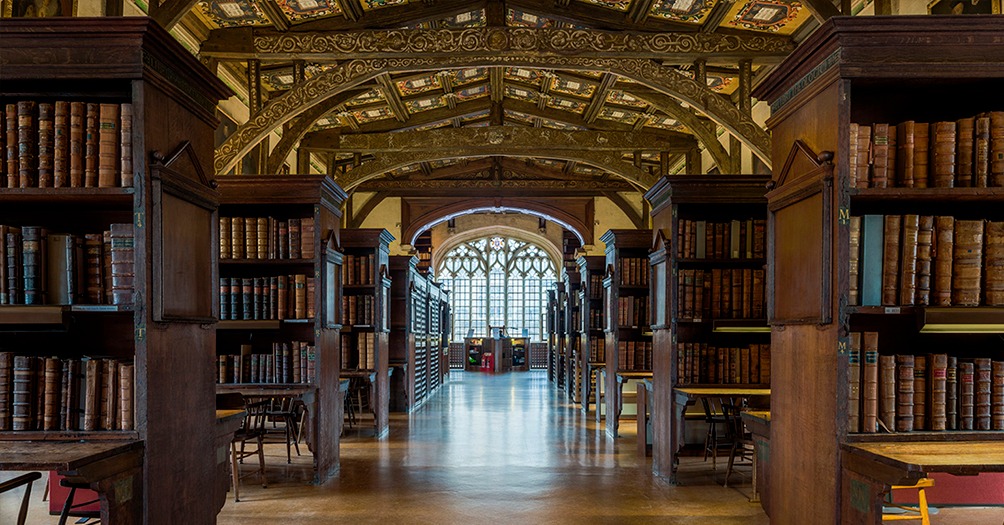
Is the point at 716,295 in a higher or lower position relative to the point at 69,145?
lower

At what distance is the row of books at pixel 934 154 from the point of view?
10.8 feet

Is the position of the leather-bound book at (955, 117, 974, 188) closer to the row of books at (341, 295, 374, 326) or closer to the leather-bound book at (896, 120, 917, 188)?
the leather-bound book at (896, 120, 917, 188)

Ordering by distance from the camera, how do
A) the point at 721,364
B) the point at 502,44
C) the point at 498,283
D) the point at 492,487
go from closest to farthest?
the point at 492,487
the point at 721,364
the point at 502,44
the point at 498,283

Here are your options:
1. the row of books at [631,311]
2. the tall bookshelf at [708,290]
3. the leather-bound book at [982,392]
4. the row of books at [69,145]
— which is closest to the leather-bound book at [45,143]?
the row of books at [69,145]

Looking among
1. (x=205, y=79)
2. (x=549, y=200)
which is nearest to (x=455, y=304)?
(x=549, y=200)

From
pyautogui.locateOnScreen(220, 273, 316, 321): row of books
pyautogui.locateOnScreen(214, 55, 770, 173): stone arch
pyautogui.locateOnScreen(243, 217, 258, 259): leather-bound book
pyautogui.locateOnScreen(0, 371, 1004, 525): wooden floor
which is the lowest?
pyautogui.locateOnScreen(0, 371, 1004, 525): wooden floor

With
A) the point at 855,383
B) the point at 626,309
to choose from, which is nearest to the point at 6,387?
the point at 855,383

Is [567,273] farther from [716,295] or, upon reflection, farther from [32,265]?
[32,265]

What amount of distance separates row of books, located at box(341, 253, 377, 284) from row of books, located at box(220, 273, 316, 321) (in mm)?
2981

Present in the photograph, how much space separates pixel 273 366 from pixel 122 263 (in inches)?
137

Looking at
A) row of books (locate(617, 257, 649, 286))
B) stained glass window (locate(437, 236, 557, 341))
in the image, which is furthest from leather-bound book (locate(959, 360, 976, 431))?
stained glass window (locate(437, 236, 557, 341))

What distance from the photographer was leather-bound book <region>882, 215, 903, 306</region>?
3.29m

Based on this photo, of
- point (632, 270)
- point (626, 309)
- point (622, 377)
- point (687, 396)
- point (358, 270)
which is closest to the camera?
point (687, 396)

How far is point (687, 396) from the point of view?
6.11 meters
